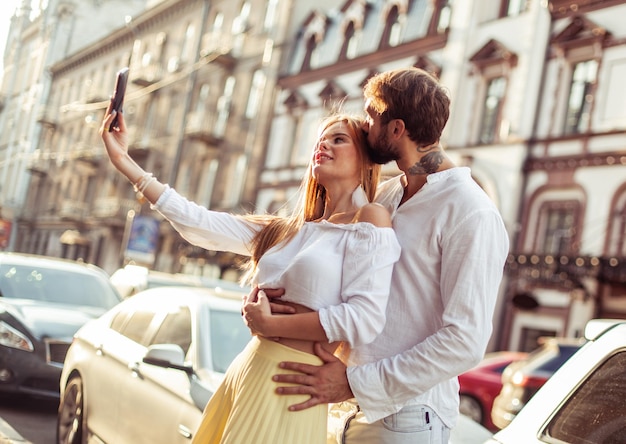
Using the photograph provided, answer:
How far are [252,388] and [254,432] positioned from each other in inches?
5.5

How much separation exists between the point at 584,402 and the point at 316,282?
103 centimetres

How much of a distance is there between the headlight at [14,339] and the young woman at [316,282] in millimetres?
5743

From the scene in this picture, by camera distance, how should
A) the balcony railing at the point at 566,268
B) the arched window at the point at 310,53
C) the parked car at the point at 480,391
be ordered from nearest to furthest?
the parked car at the point at 480,391, the balcony railing at the point at 566,268, the arched window at the point at 310,53

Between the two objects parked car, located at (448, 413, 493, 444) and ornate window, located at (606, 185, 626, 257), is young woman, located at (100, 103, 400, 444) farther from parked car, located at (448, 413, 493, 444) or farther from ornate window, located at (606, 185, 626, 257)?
ornate window, located at (606, 185, 626, 257)

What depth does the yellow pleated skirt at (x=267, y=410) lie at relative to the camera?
2.88 meters

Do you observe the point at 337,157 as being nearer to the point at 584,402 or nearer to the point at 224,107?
the point at 584,402

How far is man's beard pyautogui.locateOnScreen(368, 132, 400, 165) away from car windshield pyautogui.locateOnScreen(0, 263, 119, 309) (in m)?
7.52

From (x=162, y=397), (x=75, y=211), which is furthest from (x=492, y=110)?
(x=75, y=211)

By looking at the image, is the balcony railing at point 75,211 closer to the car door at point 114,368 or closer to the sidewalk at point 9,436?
the sidewalk at point 9,436

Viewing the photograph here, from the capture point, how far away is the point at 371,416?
2.81 meters

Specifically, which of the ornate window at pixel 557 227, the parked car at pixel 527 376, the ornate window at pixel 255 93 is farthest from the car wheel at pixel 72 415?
the ornate window at pixel 255 93

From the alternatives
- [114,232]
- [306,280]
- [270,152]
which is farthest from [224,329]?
[114,232]

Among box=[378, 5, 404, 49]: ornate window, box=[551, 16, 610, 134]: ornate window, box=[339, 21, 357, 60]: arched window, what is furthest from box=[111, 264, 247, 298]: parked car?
box=[339, 21, 357, 60]: arched window

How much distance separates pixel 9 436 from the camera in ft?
23.6
